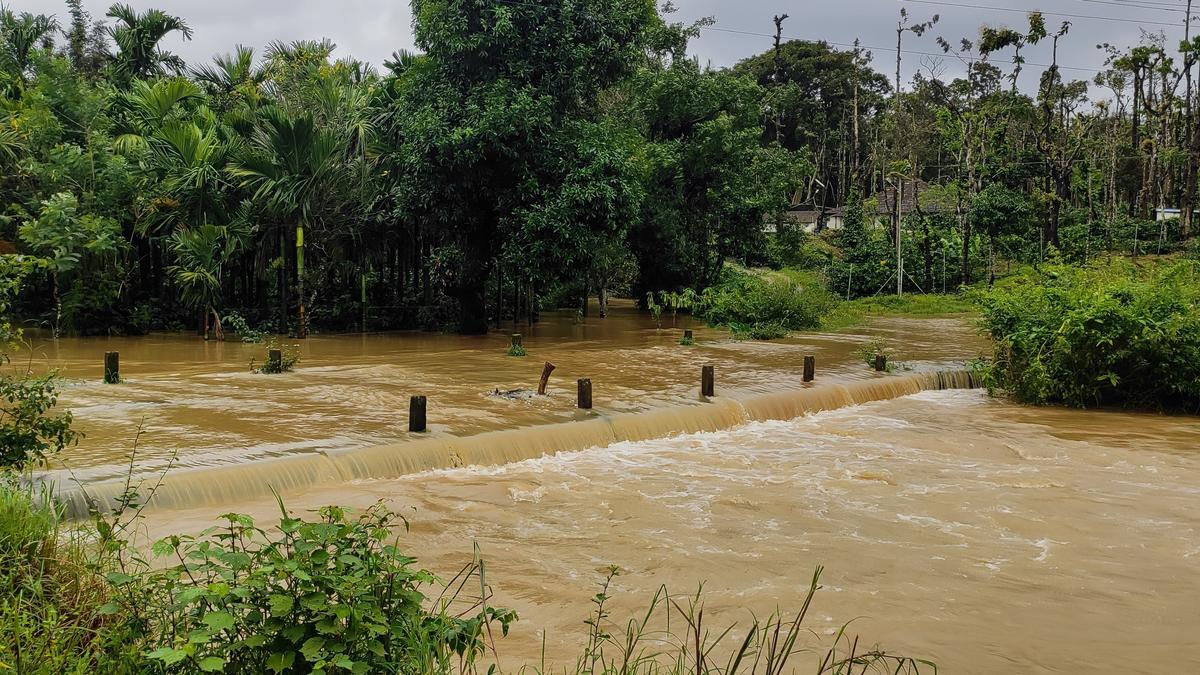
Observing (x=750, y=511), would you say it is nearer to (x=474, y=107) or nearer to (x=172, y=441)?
(x=172, y=441)

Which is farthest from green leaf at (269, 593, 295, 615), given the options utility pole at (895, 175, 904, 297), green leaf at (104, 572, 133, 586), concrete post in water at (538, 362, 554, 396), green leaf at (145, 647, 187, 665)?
utility pole at (895, 175, 904, 297)

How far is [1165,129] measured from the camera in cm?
3922

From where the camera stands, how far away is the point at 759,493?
8.93 meters

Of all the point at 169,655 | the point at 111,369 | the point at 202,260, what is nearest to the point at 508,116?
the point at 202,260

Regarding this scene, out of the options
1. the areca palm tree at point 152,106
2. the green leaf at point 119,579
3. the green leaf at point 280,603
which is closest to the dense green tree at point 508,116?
the areca palm tree at point 152,106

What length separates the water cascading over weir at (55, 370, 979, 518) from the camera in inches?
302

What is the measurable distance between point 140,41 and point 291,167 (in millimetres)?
9266

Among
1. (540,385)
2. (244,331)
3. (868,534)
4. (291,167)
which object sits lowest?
(868,534)

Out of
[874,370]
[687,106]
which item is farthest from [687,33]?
[874,370]

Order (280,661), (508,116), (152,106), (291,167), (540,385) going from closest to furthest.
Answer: (280,661)
(540,385)
(508,116)
(291,167)
(152,106)

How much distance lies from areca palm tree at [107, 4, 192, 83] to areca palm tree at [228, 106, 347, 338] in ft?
24.8

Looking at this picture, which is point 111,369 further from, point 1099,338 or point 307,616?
point 1099,338

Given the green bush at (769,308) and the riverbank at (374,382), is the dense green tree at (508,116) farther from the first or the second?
the green bush at (769,308)

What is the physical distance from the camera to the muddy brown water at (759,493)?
5.90 meters
